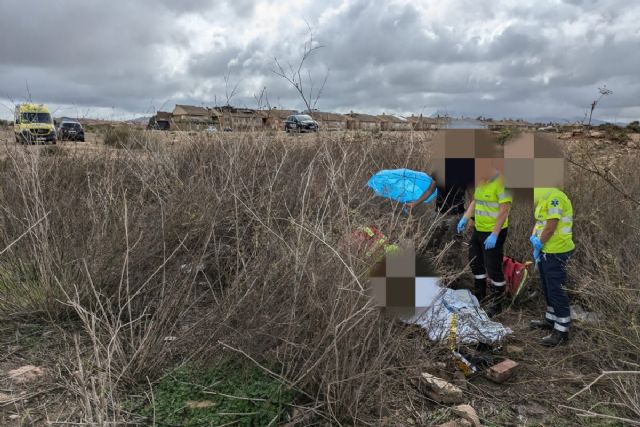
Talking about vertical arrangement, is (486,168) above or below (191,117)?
below

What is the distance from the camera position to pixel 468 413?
2.50 m

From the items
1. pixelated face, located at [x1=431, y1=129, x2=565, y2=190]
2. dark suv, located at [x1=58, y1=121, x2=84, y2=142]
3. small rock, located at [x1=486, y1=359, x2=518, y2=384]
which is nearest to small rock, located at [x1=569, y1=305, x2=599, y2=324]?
small rock, located at [x1=486, y1=359, x2=518, y2=384]

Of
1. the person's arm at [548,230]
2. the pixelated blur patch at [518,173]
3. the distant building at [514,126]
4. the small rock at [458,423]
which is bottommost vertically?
the small rock at [458,423]

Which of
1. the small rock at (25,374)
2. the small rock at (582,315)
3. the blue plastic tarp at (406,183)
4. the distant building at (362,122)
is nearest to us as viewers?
the small rock at (25,374)

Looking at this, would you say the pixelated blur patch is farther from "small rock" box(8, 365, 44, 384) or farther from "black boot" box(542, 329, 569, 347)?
"small rock" box(8, 365, 44, 384)

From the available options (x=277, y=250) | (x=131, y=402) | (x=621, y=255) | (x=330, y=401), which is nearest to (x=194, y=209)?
(x=277, y=250)

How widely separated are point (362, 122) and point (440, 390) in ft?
21.9

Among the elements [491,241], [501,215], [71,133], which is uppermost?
[71,133]

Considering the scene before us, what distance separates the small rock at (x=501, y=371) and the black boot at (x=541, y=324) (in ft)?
3.34

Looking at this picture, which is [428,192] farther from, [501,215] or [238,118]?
[238,118]

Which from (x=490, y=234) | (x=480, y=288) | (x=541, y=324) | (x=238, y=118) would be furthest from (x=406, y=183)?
(x=238, y=118)

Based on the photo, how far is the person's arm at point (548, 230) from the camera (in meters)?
3.52

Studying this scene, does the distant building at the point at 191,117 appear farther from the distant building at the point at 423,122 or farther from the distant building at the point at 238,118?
the distant building at the point at 423,122

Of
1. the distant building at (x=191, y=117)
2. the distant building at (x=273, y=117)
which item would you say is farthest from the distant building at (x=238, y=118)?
the distant building at (x=191, y=117)
